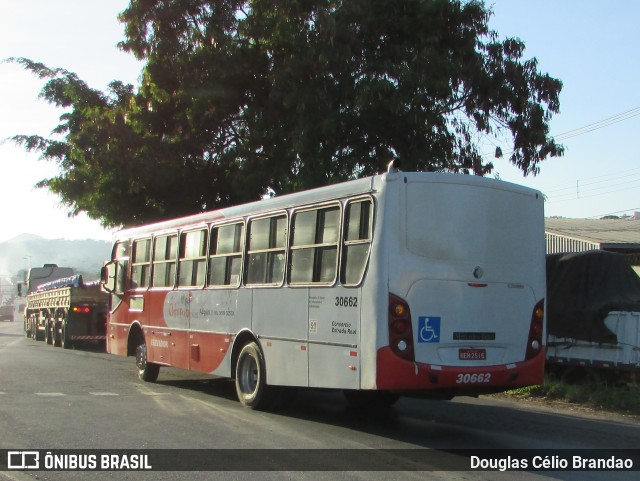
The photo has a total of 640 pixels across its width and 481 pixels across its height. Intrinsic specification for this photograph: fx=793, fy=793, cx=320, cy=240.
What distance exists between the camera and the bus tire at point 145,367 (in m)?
14.7

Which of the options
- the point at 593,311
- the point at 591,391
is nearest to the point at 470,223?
the point at 591,391

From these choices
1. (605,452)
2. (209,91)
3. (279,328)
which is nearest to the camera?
(605,452)

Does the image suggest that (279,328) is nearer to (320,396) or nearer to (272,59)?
(320,396)

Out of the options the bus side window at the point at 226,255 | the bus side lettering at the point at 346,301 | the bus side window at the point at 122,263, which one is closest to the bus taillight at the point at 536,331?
the bus side lettering at the point at 346,301

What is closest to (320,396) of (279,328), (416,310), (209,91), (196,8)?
(279,328)

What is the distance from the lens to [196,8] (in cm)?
2023

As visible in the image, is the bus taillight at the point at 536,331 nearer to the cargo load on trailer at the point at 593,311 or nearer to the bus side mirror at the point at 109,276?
the cargo load on trailer at the point at 593,311

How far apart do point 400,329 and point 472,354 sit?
0.97 metres

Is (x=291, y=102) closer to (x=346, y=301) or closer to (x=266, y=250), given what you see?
(x=266, y=250)

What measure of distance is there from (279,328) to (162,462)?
3140 mm

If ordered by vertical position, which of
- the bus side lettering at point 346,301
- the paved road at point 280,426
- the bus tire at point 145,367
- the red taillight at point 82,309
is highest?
the red taillight at point 82,309

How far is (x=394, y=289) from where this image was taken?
8.44 m

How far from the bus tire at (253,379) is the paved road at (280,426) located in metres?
0.20

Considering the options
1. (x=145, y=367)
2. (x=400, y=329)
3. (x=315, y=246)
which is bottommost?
(x=145, y=367)
